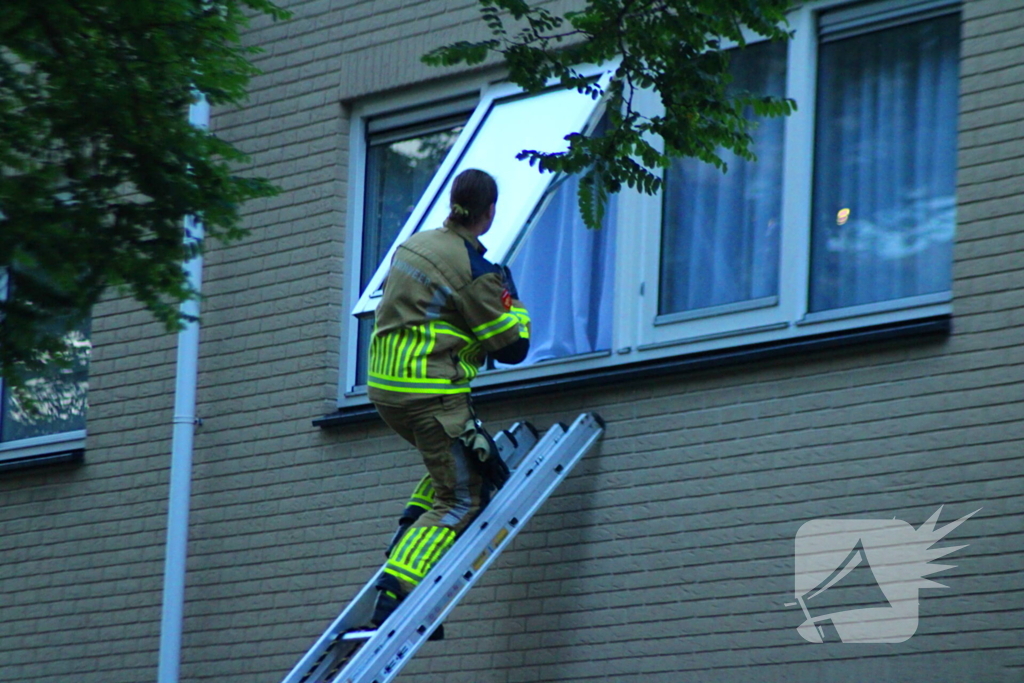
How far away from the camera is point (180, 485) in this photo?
397 inches

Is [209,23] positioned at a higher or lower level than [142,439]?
higher

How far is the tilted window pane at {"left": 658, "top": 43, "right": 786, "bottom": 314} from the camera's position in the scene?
8.42 m

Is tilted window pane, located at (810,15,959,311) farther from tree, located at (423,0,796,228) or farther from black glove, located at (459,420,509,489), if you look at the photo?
black glove, located at (459,420,509,489)

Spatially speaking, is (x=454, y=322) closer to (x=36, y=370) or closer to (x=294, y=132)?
(x=36, y=370)

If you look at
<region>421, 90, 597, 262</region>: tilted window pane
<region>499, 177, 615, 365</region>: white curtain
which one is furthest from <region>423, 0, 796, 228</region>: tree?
<region>499, 177, 615, 365</region>: white curtain

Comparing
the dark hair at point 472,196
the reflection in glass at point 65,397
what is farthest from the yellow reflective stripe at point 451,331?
the reflection in glass at point 65,397

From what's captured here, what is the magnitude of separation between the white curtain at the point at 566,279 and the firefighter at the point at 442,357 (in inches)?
47.8

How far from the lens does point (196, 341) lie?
10.3 meters

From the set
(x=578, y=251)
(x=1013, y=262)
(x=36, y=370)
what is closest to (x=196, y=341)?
(x=578, y=251)

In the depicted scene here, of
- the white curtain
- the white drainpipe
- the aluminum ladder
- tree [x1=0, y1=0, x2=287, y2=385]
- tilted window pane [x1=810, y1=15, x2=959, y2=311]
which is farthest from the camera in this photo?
the white drainpipe

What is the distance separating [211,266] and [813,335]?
4.14m

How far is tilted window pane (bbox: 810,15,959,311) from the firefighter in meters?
1.58

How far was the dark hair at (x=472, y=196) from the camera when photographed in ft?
25.6

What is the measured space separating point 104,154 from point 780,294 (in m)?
3.16
